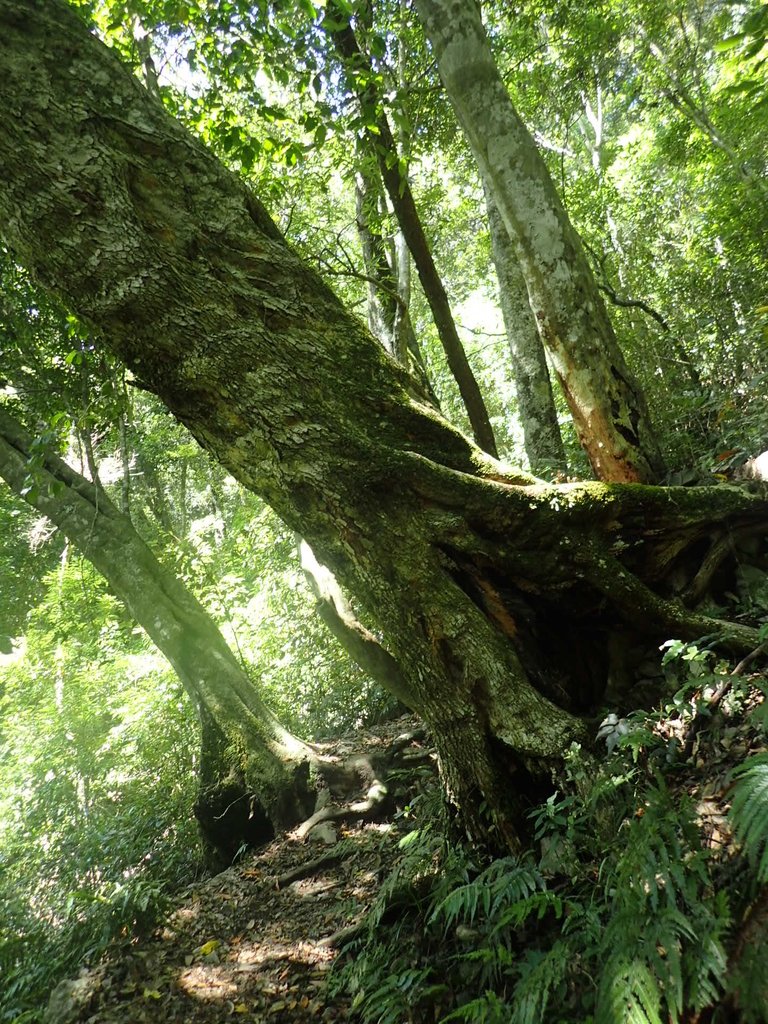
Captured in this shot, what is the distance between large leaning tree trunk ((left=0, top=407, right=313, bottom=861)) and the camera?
5.53 m

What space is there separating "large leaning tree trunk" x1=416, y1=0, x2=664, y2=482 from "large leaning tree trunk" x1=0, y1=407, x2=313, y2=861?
12.6 feet

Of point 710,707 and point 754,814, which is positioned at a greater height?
point 710,707

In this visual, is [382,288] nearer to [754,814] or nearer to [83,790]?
[754,814]

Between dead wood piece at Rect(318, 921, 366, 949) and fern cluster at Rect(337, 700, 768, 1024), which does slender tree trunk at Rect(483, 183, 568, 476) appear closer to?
fern cluster at Rect(337, 700, 768, 1024)

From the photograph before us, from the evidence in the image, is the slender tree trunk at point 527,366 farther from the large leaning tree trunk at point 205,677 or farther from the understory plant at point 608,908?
the large leaning tree trunk at point 205,677

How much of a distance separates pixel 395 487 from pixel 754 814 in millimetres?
1989

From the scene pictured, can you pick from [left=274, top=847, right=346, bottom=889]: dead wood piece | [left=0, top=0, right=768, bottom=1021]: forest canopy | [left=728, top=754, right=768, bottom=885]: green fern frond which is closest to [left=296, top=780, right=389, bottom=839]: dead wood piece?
[left=0, top=0, right=768, bottom=1021]: forest canopy

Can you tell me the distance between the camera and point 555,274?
436cm

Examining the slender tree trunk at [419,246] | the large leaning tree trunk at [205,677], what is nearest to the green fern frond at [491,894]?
the large leaning tree trunk at [205,677]

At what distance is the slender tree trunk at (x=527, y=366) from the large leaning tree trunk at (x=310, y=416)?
244cm

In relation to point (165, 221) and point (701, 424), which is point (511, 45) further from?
point (165, 221)

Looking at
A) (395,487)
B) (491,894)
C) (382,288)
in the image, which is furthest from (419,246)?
(491,894)

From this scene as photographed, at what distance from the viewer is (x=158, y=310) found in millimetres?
3104

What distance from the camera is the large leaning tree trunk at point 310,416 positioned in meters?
3.05
